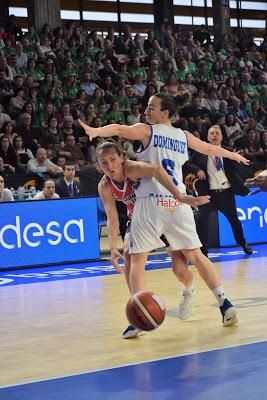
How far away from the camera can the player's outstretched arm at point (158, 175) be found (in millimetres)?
6297

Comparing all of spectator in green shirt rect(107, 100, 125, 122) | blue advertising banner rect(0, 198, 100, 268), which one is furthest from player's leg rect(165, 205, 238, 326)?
spectator in green shirt rect(107, 100, 125, 122)

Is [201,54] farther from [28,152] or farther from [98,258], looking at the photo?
[98,258]

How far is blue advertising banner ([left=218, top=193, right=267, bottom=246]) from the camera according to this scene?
14.0 metres

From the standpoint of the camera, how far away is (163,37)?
875 inches

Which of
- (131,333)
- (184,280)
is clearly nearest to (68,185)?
(184,280)

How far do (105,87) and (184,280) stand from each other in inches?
474

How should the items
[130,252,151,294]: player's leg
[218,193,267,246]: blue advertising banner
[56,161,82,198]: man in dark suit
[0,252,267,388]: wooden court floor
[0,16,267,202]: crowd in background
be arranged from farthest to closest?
[0,16,267,202]: crowd in background
[218,193,267,246]: blue advertising banner
[56,161,82,198]: man in dark suit
[130,252,151,294]: player's leg
[0,252,267,388]: wooden court floor

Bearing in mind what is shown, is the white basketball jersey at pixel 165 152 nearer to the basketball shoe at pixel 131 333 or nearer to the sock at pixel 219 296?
the sock at pixel 219 296

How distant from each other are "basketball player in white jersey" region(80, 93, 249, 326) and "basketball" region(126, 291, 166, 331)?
0.42 meters

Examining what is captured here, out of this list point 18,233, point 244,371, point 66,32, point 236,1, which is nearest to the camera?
point 244,371

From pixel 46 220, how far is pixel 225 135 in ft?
28.4

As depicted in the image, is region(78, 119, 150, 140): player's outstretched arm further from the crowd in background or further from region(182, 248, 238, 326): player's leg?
the crowd in background

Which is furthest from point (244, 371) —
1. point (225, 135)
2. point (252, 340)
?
point (225, 135)

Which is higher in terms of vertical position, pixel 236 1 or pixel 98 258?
pixel 236 1
